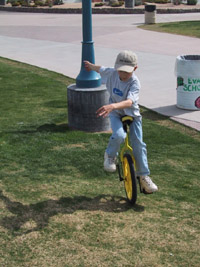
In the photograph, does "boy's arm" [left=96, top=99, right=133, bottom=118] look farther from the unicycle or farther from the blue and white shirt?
the unicycle

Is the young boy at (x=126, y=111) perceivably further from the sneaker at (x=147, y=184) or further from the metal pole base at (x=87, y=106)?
the metal pole base at (x=87, y=106)

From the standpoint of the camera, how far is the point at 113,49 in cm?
1716

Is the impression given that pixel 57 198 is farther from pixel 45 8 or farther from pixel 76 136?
pixel 45 8

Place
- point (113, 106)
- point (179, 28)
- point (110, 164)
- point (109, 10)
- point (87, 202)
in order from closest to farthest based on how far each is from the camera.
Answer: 1. point (113, 106)
2. point (110, 164)
3. point (87, 202)
4. point (179, 28)
5. point (109, 10)

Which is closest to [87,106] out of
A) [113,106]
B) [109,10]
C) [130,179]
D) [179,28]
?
[130,179]

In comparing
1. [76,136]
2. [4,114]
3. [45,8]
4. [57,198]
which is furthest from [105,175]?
[45,8]

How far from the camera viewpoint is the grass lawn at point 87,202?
4.52 meters

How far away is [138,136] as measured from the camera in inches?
206

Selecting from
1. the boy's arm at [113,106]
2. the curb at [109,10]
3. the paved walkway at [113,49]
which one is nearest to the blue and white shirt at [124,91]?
the boy's arm at [113,106]

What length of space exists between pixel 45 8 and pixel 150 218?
32.7 meters

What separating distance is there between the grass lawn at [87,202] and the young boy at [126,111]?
461 millimetres

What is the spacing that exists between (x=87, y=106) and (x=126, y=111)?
112 inches

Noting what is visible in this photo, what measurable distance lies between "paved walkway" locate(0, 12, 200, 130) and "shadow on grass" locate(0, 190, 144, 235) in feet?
11.3

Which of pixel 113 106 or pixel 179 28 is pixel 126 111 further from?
pixel 179 28
